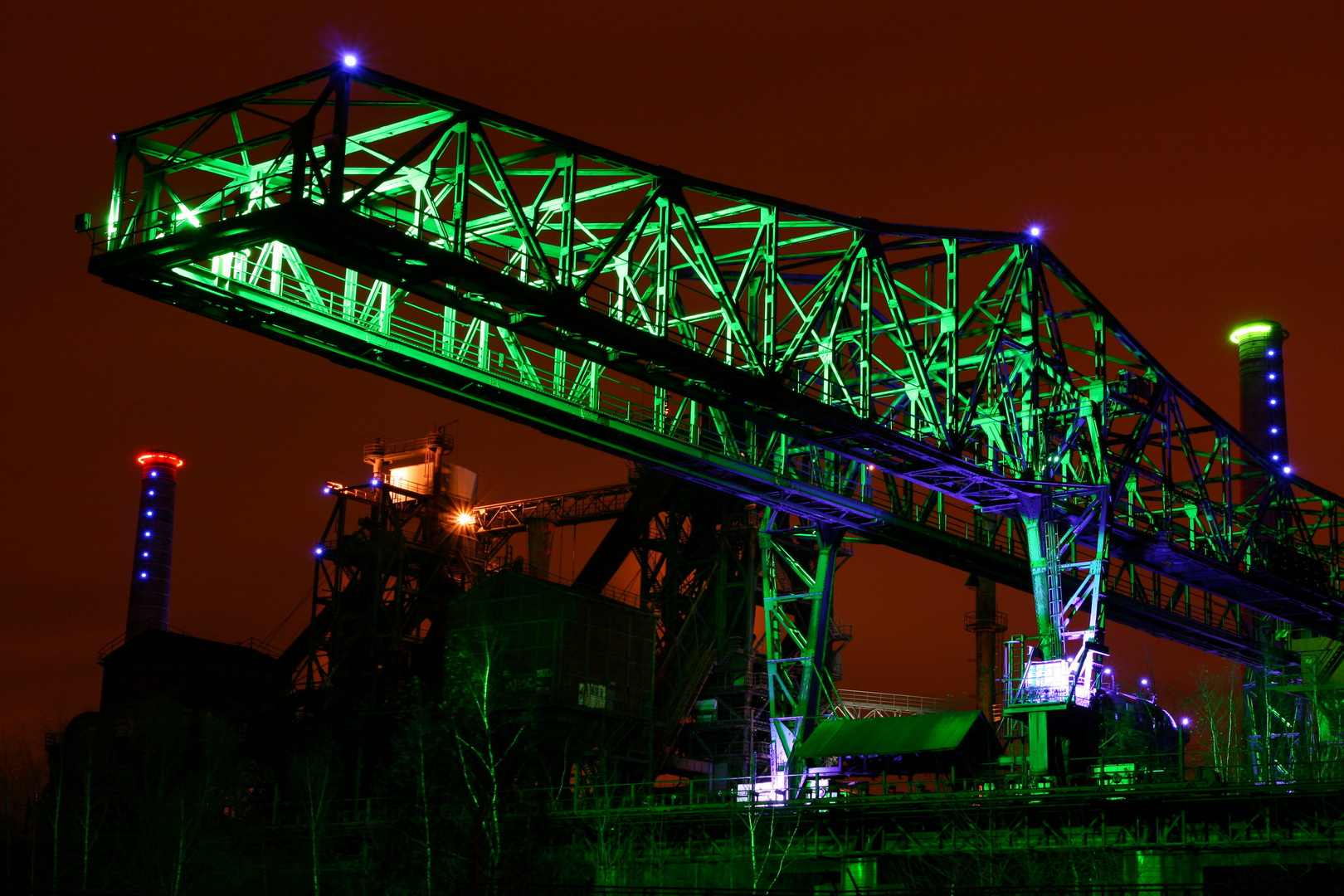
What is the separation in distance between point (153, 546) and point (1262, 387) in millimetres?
66176

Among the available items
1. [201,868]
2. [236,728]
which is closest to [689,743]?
[236,728]

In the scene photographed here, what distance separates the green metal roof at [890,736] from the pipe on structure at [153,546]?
2251 inches

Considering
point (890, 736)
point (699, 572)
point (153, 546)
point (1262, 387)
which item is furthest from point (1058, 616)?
point (153, 546)

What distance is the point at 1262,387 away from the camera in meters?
80.5

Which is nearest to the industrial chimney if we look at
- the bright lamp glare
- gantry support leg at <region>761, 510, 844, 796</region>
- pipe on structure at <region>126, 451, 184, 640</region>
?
A: the bright lamp glare

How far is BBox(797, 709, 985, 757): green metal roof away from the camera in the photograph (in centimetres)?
3972

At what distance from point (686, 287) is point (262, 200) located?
41.8 feet

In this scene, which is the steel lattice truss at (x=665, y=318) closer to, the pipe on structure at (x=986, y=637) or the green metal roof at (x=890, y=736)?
the green metal roof at (x=890, y=736)

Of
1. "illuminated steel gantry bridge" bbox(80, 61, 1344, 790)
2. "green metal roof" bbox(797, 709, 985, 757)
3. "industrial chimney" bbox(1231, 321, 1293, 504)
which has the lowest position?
"green metal roof" bbox(797, 709, 985, 757)

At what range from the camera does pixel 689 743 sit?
62688 mm

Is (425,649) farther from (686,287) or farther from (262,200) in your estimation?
(262,200)

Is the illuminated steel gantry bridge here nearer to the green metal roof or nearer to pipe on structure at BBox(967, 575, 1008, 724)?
the green metal roof

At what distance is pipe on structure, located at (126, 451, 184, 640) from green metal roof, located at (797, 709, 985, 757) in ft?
188

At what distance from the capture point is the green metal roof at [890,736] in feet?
130
